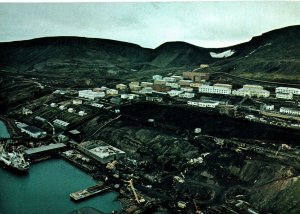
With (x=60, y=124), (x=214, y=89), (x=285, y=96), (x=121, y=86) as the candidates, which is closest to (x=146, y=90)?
A: (x=121, y=86)

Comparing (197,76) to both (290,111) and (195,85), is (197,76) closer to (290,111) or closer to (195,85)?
(195,85)

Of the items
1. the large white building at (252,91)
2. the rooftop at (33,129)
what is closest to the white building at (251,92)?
the large white building at (252,91)

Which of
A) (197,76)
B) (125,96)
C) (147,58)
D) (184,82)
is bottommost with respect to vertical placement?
(125,96)

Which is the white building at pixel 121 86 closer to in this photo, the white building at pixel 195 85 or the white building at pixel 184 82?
the white building at pixel 184 82

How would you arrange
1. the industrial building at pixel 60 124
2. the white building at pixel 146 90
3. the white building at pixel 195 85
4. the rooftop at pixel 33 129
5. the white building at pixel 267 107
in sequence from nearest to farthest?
the white building at pixel 267 107, the rooftop at pixel 33 129, the industrial building at pixel 60 124, the white building at pixel 146 90, the white building at pixel 195 85

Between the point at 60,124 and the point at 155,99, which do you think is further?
the point at 155,99

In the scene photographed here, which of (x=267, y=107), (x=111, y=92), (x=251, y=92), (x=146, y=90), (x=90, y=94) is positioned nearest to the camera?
(x=267, y=107)

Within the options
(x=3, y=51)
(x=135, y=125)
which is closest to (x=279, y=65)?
(x=135, y=125)
